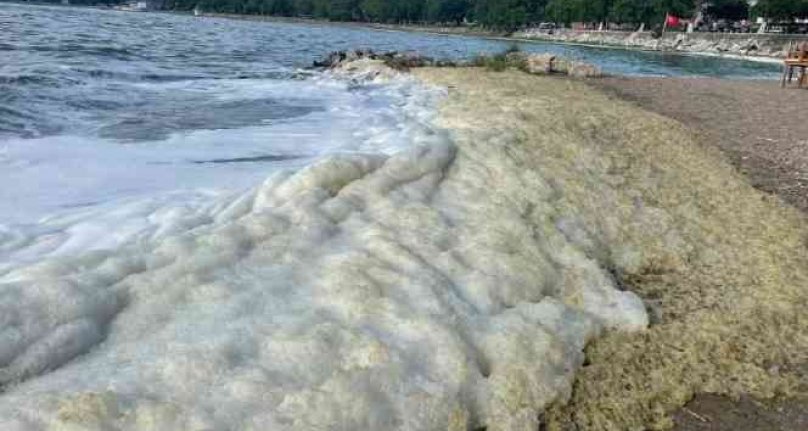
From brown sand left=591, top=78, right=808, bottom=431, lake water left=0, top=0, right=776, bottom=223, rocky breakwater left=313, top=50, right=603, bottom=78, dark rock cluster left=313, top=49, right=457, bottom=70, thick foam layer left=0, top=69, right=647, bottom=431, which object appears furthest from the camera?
dark rock cluster left=313, top=49, right=457, bottom=70

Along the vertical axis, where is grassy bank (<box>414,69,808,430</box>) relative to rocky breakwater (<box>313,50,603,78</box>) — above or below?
above

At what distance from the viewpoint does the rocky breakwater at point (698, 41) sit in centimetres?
7262

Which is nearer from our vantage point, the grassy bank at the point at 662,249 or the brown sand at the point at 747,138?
the brown sand at the point at 747,138

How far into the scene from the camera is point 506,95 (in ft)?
44.4

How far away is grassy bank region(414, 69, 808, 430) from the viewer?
3.56 metres

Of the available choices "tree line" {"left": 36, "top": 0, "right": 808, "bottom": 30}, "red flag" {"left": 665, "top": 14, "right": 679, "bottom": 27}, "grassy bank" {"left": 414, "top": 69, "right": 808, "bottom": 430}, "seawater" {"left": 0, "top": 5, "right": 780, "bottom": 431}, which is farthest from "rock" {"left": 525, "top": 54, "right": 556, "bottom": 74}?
"red flag" {"left": 665, "top": 14, "right": 679, "bottom": 27}

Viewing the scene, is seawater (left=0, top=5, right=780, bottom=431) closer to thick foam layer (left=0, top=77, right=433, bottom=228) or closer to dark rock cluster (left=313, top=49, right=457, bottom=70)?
thick foam layer (left=0, top=77, right=433, bottom=228)

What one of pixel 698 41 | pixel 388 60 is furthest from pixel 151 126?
pixel 698 41

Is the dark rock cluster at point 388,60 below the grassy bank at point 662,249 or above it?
below

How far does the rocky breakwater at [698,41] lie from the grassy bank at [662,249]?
226ft

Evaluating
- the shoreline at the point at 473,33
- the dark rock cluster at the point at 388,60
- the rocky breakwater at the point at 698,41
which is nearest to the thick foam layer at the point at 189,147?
the dark rock cluster at the point at 388,60

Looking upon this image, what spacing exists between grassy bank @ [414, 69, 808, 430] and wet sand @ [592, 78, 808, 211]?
533 mm

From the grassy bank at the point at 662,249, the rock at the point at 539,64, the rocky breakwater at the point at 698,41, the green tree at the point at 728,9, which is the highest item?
the green tree at the point at 728,9

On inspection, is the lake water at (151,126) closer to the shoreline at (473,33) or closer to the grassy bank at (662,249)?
the grassy bank at (662,249)
